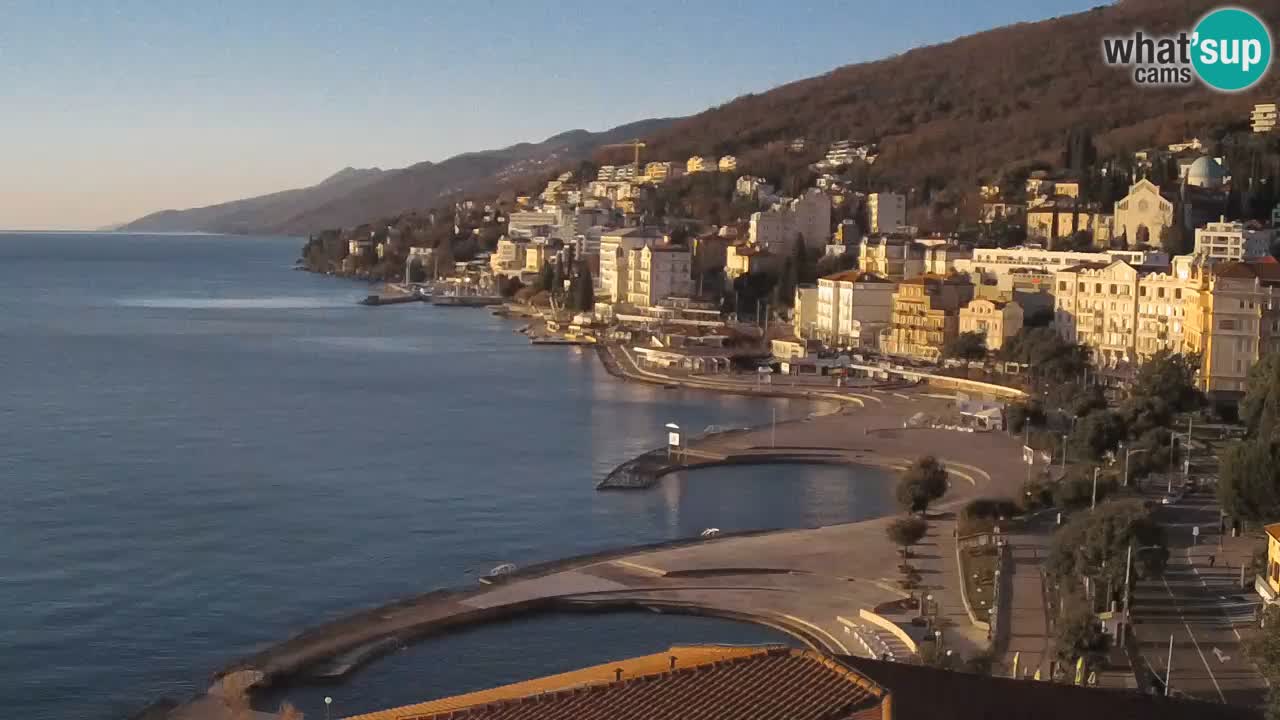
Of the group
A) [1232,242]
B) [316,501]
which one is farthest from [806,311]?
[316,501]

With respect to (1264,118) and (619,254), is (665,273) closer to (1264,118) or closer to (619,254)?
(619,254)

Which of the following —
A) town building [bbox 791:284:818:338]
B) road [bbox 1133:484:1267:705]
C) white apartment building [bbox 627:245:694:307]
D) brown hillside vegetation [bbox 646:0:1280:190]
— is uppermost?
brown hillside vegetation [bbox 646:0:1280:190]

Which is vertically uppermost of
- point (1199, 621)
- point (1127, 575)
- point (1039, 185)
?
point (1039, 185)

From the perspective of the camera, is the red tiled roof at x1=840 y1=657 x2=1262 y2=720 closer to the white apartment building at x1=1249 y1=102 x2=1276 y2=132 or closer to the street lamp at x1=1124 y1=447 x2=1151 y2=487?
the street lamp at x1=1124 y1=447 x2=1151 y2=487

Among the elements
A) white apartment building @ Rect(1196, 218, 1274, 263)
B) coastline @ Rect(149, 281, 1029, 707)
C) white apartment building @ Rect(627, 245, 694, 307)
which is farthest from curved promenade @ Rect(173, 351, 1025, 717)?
white apartment building @ Rect(627, 245, 694, 307)

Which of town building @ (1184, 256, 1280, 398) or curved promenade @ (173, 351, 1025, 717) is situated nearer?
curved promenade @ (173, 351, 1025, 717)
